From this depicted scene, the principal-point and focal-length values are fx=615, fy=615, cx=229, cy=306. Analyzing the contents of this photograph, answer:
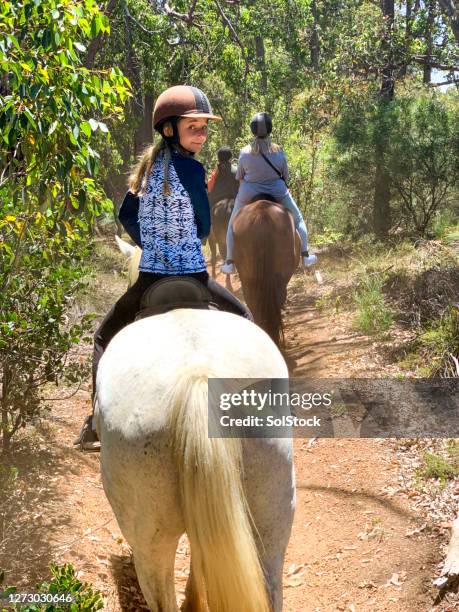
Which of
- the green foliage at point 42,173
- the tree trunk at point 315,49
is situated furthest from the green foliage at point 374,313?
the tree trunk at point 315,49

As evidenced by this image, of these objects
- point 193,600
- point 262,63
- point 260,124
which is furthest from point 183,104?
point 262,63

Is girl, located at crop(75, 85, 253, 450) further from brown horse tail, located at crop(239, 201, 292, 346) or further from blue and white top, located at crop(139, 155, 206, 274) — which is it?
brown horse tail, located at crop(239, 201, 292, 346)

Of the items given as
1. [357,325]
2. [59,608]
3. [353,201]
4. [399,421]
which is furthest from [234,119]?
[59,608]

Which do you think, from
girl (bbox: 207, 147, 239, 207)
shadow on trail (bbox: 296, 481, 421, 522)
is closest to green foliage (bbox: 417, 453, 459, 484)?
shadow on trail (bbox: 296, 481, 421, 522)

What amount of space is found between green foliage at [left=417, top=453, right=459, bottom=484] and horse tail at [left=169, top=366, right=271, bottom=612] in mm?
2952

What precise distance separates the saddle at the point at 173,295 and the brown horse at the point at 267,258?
3.74m

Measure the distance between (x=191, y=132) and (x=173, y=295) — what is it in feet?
3.37

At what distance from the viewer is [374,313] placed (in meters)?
8.50

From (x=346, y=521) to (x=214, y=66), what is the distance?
913 cm

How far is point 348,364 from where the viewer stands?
7805mm

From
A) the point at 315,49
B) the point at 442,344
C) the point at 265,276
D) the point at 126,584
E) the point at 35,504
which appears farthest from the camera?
the point at 315,49

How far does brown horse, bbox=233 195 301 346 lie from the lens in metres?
7.26

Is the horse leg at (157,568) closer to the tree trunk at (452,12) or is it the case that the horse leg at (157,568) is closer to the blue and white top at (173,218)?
the blue and white top at (173,218)

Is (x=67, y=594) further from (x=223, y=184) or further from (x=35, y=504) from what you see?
(x=223, y=184)
